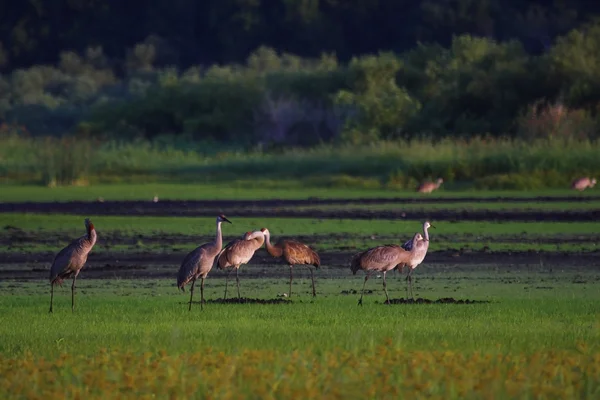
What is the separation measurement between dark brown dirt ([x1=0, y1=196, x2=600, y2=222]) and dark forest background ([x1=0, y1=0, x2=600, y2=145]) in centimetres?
1348

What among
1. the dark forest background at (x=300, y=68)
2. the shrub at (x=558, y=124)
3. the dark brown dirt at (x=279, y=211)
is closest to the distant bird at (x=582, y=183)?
the dark brown dirt at (x=279, y=211)

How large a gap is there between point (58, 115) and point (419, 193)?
43.3 metres

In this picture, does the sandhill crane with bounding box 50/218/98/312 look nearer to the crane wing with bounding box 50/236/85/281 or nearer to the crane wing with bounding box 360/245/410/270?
the crane wing with bounding box 50/236/85/281

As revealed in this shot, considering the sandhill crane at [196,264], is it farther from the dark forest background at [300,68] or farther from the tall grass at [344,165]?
the dark forest background at [300,68]

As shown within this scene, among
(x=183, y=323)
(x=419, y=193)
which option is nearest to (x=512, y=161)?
(x=419, y=193)

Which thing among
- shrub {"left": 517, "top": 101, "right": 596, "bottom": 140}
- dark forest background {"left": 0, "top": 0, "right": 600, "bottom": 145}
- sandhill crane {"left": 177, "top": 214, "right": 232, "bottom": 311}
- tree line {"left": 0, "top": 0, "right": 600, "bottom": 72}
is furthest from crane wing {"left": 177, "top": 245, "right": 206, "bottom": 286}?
tree line {"left": 0, "top": 0, "right": 600, "bottom": 72}

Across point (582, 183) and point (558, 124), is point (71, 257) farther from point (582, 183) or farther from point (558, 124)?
point (558, 124)

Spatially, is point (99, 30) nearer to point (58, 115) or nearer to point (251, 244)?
point (58, 115)

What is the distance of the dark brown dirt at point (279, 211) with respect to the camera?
31.4 metres

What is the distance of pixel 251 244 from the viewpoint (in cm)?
1797

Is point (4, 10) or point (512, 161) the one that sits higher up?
point (4, 10)

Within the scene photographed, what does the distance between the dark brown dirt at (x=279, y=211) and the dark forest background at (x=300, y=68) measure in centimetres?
1348

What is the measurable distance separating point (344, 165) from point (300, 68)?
35078 millimetres

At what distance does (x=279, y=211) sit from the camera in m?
33.8
